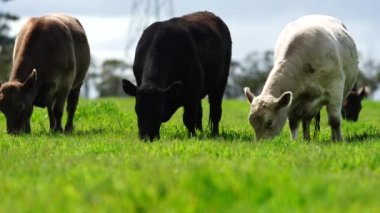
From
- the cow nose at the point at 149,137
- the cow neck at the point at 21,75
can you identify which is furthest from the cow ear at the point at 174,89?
the cow neck at the point at 21,75

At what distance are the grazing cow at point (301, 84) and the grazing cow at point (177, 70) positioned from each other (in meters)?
1.23

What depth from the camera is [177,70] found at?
40.1 feet

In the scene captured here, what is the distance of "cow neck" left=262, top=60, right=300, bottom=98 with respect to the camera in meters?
11.2

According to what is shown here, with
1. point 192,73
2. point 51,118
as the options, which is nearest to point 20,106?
point 51,118

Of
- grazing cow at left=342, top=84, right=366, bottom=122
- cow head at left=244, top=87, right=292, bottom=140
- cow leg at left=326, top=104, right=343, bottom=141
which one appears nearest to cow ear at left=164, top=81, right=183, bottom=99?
cow head at left=244, top=87, right=292, bottom=140

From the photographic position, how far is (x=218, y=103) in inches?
583

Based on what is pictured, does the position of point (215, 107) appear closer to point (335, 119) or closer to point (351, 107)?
point (335, 119)

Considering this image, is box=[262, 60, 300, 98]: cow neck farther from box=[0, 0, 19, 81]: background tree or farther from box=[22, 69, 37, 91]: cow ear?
box=[0, 0, 19, 81]: background tree

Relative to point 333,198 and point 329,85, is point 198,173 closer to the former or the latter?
point 333,198

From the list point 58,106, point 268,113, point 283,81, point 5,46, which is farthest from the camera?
point 5,46

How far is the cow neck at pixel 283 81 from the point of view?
36.9 feet

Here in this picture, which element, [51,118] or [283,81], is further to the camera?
[51,118]

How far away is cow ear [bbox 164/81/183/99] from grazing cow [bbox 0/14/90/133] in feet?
9.19

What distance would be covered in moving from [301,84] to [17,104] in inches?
195
